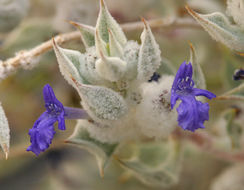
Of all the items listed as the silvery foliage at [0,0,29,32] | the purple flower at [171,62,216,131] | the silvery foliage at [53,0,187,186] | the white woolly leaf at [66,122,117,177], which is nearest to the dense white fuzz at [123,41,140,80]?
the silvery foliage at [53,0,187,186]

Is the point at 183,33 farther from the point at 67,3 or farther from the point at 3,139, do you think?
the point at 3,139

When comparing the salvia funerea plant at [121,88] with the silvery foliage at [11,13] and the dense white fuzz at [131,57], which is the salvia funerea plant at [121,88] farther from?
the silvery foliage at [11,13]

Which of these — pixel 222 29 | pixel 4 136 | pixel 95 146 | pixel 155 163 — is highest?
pixel 222 29

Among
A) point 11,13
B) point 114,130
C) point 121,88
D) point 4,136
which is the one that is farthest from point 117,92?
point 11,13

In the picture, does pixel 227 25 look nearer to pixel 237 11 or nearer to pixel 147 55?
Answer: pixel 237 11

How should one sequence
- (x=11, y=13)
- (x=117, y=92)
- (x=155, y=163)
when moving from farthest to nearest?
Answer: (x=155, y=163) < (x=11, y=13) < (x=117, y=92)

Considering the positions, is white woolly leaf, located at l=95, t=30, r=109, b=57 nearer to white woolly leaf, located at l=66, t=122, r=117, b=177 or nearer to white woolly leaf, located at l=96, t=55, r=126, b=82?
white woolly leaf, located at l=96, t=55, r=126, b=82

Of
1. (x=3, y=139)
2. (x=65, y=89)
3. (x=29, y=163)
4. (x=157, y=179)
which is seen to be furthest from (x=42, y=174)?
(x=3, y=139)

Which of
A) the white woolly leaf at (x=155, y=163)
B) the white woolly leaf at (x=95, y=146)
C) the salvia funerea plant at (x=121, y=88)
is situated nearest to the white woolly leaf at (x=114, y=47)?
the salvia funerea plant at (x=121, y=88)
